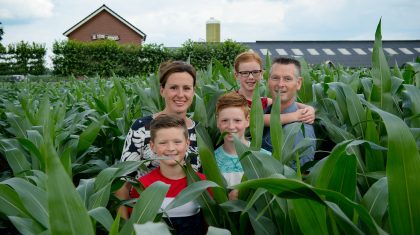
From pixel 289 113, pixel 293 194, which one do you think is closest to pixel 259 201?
pixel 293 194

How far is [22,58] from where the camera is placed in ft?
81.5

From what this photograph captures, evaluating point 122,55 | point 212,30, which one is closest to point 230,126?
point 122,55

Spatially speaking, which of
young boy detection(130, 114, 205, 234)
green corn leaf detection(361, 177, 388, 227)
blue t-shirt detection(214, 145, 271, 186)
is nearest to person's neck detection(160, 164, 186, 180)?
young boy detection(130, 114, 205, 234)

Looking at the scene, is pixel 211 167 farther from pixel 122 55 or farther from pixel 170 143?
pixel 122 55

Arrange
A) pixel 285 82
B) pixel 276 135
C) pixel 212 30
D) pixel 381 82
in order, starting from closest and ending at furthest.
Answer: pixel 276 135, pixel 381 82, pixel 285 82, pixel 212 30

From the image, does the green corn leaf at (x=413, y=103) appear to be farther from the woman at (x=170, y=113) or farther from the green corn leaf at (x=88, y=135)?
the green corn leaf at (x=88, y=135)

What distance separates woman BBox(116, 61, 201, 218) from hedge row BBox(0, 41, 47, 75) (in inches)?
958

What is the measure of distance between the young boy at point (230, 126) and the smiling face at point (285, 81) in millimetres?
318

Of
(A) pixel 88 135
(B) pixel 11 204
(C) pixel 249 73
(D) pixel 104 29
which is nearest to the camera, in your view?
(B) pixel 11 204

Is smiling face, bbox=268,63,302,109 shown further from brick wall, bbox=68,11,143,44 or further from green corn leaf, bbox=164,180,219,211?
brick wall, bbox=68,11,143,44

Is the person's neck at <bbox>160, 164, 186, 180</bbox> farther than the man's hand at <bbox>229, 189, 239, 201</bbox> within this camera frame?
Yes

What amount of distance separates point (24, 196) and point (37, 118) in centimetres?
138

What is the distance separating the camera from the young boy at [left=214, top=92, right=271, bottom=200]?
2100 mm

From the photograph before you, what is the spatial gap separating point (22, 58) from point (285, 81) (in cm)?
2516
